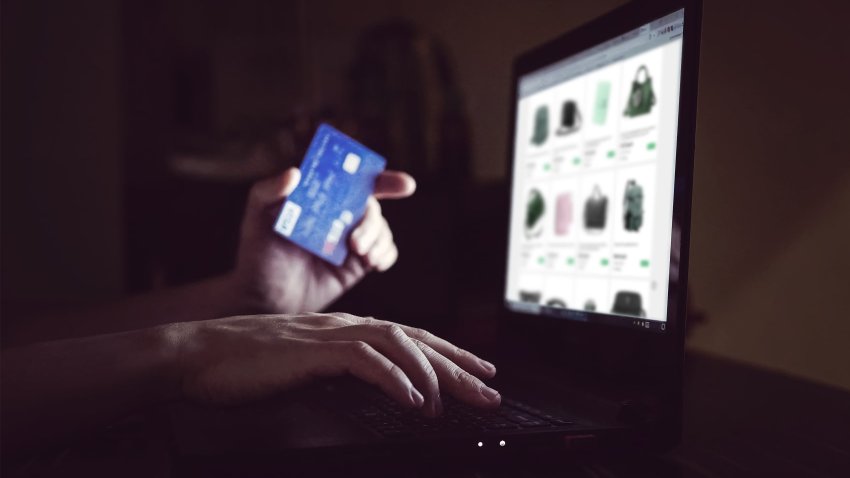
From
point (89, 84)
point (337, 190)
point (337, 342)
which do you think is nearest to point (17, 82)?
point (89, 84)

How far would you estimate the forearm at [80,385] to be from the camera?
Result: 588mm

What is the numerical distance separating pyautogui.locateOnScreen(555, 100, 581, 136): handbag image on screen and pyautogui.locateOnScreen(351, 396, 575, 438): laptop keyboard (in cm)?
38

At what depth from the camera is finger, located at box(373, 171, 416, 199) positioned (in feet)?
3.09

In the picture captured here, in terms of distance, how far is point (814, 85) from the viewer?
122 centimetres

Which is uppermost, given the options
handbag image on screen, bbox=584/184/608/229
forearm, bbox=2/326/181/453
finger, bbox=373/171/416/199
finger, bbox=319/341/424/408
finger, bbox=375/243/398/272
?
finger, bbox=373/171/416/199

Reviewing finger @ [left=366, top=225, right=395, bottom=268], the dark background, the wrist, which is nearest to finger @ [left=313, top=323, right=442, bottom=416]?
the wrist

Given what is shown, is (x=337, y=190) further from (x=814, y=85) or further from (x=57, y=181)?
(x=57, y=181)

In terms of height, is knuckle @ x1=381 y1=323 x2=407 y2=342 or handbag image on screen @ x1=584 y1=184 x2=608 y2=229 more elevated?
handbag image on screen @ x1=584 y1=184 x2=608 y2=229

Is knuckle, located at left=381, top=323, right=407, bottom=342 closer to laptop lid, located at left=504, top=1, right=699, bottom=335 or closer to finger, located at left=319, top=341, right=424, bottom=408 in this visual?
finger, located at left=319, top=341, right=424, bottom=408

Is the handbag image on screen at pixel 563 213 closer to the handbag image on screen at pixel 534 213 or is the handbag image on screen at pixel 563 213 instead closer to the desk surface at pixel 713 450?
the handbag image on screen at pixel 534 213

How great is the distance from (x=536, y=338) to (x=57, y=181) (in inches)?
57.5

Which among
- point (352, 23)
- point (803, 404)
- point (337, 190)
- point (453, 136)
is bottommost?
point (803, 404)

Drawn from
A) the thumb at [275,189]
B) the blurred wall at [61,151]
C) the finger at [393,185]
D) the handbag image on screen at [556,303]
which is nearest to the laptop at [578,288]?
the handbag image on screen at [556,303]

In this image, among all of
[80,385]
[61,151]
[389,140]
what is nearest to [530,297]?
[80,385]
